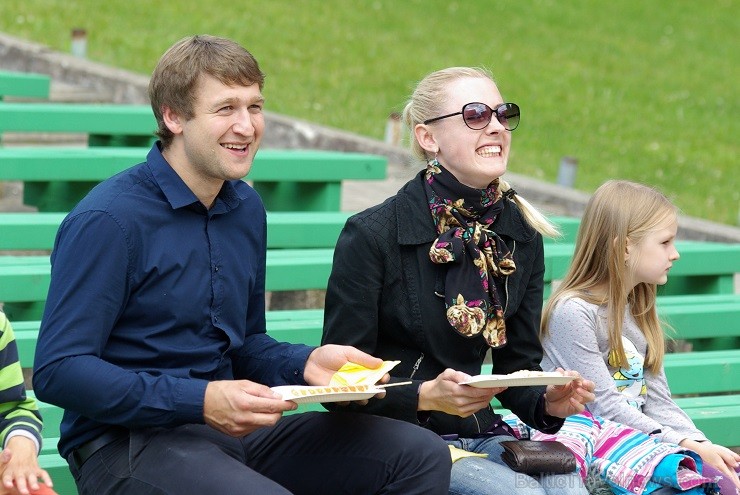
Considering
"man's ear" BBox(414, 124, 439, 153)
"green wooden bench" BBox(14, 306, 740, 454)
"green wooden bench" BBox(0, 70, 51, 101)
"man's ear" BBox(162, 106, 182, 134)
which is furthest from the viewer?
"green wooden bench" BBox(0, 70, 51, 101)

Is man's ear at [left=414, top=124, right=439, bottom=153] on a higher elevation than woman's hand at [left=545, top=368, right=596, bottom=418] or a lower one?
higher

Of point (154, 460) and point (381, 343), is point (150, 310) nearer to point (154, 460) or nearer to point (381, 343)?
point (154, 460)

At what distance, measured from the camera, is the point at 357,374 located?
3.15 meters

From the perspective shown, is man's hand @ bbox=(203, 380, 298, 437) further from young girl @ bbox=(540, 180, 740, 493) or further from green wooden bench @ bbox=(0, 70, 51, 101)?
green wooden bench @ bbox=(0, 70, 51, 101)

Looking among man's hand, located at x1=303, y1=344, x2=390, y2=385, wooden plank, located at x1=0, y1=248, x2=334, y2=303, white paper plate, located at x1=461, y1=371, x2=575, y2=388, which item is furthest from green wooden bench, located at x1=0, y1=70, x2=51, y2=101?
white paper plate, located at x1=461, y1=371, x2=575, y2=388

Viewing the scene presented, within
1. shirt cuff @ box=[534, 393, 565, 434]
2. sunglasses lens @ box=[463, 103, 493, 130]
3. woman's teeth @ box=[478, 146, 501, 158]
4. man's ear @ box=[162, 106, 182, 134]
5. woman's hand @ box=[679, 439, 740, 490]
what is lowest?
woman's hand @ box=[679, 439, 740, 490]

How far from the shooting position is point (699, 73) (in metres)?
14.8

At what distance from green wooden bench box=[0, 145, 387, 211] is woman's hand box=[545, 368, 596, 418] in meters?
2.77

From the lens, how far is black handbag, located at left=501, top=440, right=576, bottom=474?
345 centimetres

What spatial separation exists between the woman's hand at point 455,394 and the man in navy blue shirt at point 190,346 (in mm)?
103

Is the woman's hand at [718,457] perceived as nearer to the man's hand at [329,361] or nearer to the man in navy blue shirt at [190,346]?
the man in navy blue shirt at [190,346]

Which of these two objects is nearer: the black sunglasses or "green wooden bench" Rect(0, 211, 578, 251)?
the black sunglasses

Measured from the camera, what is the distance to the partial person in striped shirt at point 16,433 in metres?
2.85

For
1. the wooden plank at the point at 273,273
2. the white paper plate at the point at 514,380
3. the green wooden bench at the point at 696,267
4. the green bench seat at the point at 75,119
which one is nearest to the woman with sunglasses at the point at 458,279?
the white paper plate at the point at 514,380
